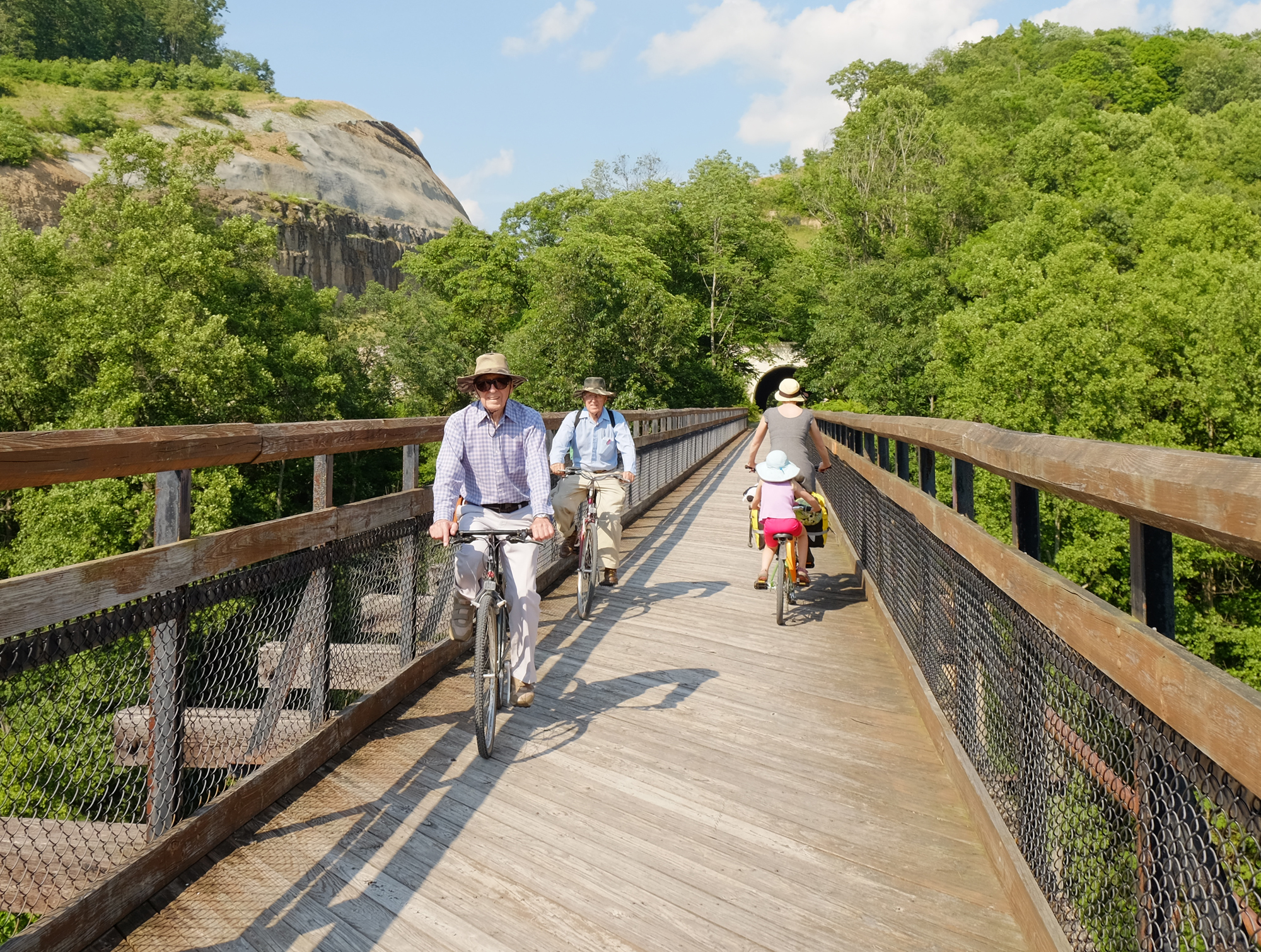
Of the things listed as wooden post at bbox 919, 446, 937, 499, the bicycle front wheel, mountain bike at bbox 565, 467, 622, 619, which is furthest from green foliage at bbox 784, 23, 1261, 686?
wooden post at bbox 919, 446, 937, 499

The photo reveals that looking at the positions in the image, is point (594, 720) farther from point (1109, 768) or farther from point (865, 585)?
point (865, 585)

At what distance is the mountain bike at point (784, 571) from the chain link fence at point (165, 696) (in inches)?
117

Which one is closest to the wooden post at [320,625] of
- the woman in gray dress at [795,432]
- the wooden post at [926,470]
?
the wooden post at [926,470]

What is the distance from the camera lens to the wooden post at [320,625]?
3.92 m

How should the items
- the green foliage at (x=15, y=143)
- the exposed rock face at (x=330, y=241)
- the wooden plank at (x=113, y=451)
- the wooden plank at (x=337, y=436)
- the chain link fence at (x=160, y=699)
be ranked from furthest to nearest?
the exposed rock face at (x=330, y=241) < the green foliage at (x=15, y=143) < the wooden plank at (x=337, y=436) < the chain link fence at (x=160, y=699) < the wooden plank at (x=113, y=451)

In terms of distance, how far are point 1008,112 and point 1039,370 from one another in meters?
44.5

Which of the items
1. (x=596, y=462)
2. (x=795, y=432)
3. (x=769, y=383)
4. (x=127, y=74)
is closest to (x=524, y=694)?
(x=596, y=462)

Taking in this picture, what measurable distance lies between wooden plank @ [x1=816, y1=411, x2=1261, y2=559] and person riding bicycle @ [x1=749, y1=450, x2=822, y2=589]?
12.6 feet

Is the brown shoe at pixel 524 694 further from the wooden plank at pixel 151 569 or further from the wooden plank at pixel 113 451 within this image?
the wooden plank at pixel 113 451

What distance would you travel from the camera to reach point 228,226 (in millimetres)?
36812

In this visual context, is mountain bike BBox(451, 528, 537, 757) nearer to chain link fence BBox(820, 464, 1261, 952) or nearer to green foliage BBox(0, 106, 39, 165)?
chain link fence BBox(820, 464, 1261, 952)

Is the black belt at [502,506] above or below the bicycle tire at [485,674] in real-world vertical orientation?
above

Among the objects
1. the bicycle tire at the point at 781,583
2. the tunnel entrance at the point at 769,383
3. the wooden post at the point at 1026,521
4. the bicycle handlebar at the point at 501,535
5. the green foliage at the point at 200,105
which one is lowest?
the bicycle tire at the point at 781,583

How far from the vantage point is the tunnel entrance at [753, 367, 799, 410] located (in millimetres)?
52184
